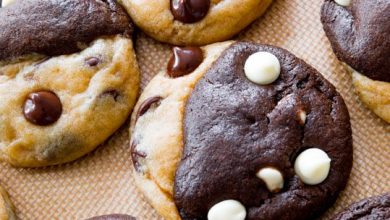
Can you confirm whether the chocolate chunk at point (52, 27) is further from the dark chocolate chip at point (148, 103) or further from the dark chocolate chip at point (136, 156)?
the dark chocolate chip at point (136, 156)

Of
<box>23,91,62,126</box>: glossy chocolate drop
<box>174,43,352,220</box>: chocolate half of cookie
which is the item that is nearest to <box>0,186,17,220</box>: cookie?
<box>23,91,62,126</box>: glossy chocolate drop

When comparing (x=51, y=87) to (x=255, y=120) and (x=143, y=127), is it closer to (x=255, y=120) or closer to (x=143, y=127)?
(x=143, y=127)

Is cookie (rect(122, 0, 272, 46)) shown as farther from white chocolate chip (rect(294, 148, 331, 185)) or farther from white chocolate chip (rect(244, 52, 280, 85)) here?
white chocolate chip (rect(294, 148, 331, 185))

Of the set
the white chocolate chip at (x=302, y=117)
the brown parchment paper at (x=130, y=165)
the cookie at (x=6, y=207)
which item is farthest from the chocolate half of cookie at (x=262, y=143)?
the cookie at (x=6, y=207)

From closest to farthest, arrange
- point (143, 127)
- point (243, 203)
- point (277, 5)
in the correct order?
point (243, 203)
point (143, 127)
point (277, 5)

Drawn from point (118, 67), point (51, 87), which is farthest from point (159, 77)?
point (51, 87)

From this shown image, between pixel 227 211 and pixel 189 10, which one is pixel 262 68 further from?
pixel 227 211
